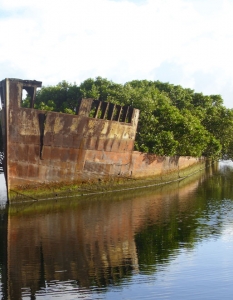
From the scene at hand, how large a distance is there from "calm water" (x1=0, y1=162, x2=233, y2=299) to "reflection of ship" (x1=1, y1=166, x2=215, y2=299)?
2 cm

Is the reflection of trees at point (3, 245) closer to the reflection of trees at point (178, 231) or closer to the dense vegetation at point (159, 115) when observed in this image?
the reflection of trees at point (178, 231)

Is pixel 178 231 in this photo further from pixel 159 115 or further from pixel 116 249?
pixel 159 115

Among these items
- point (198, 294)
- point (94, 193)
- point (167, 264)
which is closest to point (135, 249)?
point (167, 264)

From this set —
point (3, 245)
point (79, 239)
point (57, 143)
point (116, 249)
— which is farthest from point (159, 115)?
point (3, 245)

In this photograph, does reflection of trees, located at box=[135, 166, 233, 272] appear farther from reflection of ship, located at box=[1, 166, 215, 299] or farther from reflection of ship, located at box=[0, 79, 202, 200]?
reflection of ship, located at box=[0, 79, 202, 200]

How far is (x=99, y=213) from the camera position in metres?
20.9

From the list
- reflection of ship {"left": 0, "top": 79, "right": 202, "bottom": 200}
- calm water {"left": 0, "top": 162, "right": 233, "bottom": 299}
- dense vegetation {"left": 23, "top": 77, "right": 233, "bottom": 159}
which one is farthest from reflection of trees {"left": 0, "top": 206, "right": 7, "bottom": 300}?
dense vegetation {"left": 23, "top": 77, "right": 233, "bottom": 159}

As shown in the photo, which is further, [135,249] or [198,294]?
[135,249]

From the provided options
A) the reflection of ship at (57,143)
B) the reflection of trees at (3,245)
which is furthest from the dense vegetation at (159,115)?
the reflection of trees at (3,245)

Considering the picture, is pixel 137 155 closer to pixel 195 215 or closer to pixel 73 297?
pixel 195 215

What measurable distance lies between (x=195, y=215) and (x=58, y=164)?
725cm

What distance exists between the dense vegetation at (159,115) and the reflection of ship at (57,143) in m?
1.95

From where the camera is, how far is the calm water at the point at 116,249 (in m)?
11.4

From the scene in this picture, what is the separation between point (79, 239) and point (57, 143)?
862cm
